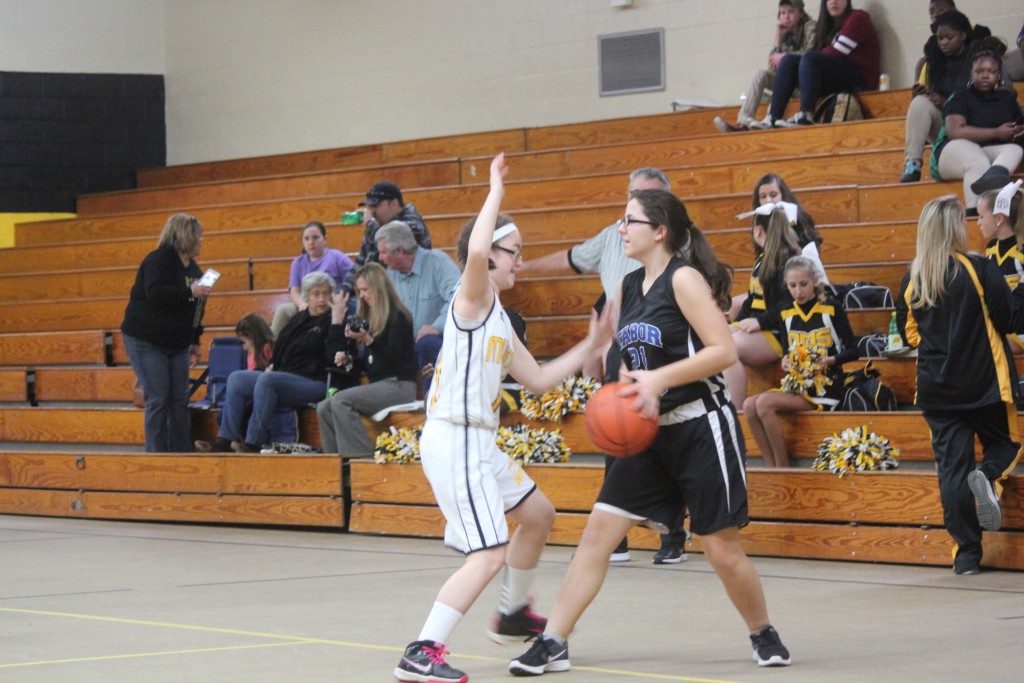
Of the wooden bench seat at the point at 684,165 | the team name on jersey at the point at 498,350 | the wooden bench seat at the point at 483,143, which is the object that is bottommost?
the team name on jersey at the point at 498,350

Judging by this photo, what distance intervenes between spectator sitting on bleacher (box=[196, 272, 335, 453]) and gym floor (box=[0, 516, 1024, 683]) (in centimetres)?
136

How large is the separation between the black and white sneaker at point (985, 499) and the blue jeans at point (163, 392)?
5.45m

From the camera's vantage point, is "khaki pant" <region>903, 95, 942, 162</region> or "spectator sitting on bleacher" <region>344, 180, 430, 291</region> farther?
"khaki pant" <region>903, 95, 942, 162</region>

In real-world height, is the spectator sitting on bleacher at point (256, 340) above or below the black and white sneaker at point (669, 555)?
above

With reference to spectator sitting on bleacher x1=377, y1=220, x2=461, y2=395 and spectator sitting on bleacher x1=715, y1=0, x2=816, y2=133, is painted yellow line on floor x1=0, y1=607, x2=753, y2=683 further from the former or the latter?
spectator sitting on bleacher x1=715, y1=0, x2=816, y2=133

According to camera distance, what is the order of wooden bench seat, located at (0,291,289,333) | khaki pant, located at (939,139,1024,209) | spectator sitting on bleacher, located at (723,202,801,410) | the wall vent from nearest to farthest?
spectator sitting on bleacher, located at (723,202,801,410), khaki pant, located at (939,139,1024,209), wooden bench seat, located at (0,291,289,333), the wall vent

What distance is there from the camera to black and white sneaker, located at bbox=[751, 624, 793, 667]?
4.57 m

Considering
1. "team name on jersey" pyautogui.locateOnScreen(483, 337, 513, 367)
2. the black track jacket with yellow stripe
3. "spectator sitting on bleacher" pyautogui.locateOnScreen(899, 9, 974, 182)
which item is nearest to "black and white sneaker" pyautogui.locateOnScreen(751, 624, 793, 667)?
"team name on jersey" pyautogui.locateOnScreen(483, 337, 513, 367)

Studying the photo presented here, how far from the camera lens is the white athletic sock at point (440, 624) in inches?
175

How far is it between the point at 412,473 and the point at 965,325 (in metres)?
3.34

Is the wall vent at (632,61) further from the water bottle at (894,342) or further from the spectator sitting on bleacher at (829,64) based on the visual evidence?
the water bottle at (894,342)

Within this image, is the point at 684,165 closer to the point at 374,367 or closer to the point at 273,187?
the point at 374,367

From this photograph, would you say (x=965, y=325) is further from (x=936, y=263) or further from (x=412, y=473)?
(x=412, y=473)

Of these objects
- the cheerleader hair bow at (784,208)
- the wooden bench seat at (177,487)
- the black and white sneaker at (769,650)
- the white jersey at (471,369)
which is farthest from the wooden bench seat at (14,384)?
the black and white sneaker at (769,650)
